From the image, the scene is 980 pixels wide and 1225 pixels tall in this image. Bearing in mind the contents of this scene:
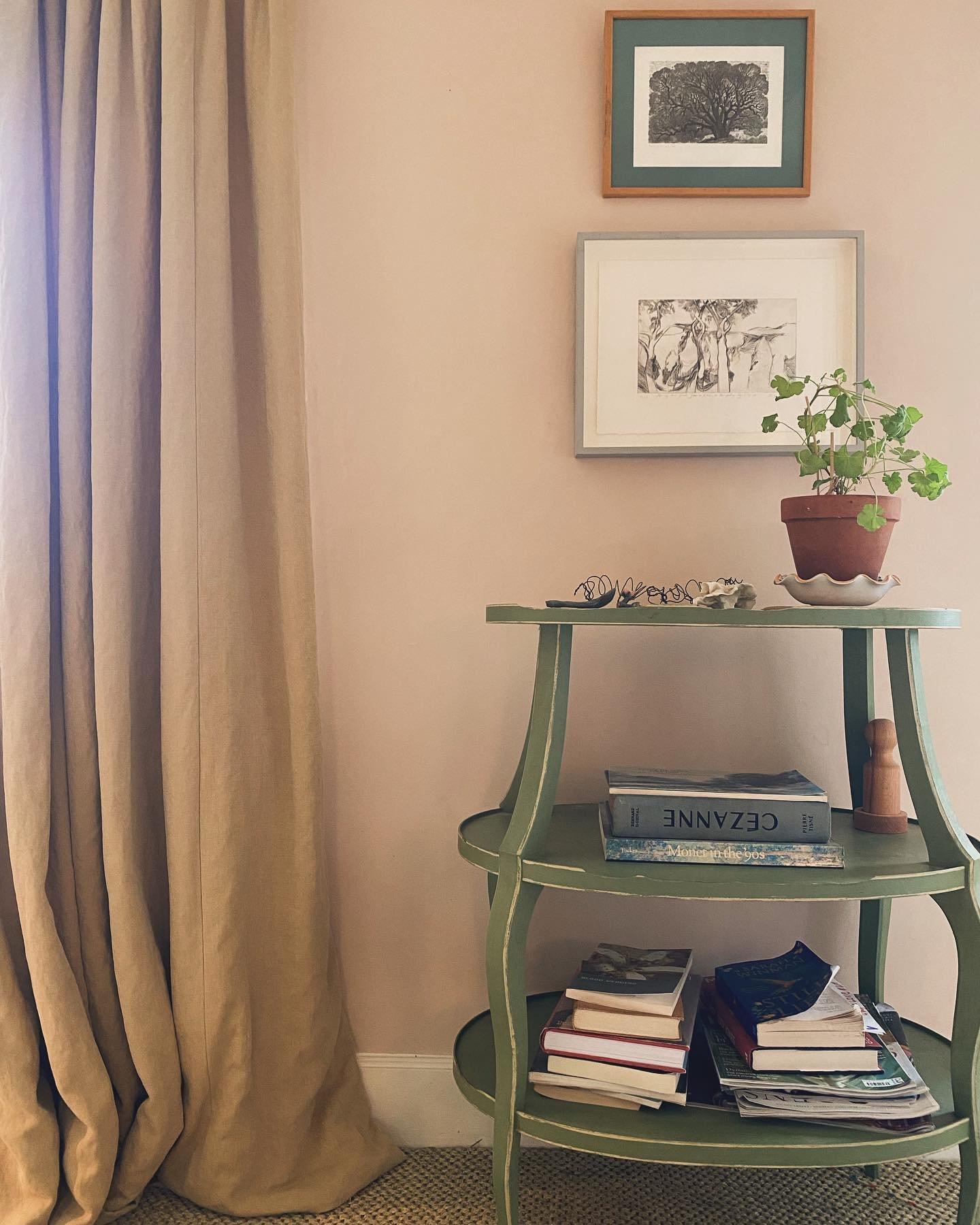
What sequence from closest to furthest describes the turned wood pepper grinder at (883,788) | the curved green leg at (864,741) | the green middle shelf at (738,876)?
the green middle shelf at (738,876) → the turned wood pepper grinder at (883,788) → the curved green leg at (864,741)

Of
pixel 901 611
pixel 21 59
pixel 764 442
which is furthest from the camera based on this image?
pixel 764 442

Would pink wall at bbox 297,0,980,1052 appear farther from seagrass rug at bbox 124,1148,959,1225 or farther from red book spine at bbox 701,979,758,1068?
seagrass rug at bbox 124,1148,959,1225

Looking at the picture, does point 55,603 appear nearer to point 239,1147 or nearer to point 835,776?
point 239,1147

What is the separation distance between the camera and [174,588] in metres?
1.38

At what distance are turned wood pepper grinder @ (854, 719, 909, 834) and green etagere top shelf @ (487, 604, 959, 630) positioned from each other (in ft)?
0.81

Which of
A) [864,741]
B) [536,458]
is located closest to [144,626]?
[536,458]

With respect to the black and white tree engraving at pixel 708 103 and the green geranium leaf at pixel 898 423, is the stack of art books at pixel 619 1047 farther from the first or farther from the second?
the black and white tree engraving at pixel 708 103

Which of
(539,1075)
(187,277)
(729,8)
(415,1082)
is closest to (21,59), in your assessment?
(187,277)

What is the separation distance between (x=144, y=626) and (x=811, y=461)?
102 centimetres

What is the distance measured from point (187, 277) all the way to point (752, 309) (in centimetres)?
88

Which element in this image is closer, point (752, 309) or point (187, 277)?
point (187, 277)

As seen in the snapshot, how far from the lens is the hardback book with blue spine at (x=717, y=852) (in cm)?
117

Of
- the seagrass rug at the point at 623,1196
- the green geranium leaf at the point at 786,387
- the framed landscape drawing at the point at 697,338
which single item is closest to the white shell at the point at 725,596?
the green geranium leaf at the point at 786,387

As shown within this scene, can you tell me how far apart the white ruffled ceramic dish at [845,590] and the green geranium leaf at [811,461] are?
153mm
